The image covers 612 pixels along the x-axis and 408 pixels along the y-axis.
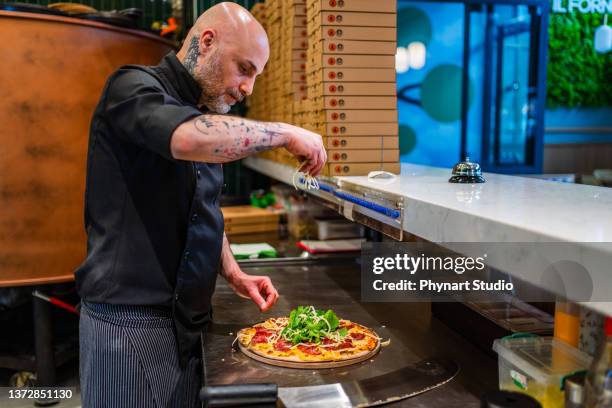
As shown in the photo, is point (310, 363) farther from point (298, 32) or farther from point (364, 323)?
point (298, 32)

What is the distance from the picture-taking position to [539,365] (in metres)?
1.20

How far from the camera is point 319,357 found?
1.63 m

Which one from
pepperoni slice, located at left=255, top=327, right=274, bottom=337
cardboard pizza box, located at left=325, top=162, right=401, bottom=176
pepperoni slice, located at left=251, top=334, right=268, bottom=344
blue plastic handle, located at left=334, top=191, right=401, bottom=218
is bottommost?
pepperoni slice, located at left=255, top=327, right=274, bottom=337

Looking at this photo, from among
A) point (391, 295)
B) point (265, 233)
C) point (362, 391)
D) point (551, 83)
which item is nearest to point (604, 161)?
point (551, 83)

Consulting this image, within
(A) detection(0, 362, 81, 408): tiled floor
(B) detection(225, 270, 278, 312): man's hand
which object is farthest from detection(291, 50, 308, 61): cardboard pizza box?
(A) detection(0, 362, 81, 408): tiled floor

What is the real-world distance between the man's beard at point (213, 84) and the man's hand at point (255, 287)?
0.63 m

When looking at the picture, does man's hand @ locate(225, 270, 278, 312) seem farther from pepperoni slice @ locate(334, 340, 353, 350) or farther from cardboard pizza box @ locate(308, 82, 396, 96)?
cardboard pizza box @ locate(308, 82, 396, 96)

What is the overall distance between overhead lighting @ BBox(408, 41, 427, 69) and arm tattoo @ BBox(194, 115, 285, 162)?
6.35m

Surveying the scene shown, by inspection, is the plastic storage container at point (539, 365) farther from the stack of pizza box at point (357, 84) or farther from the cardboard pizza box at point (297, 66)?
the cardboard pizza box at point (297, 66)

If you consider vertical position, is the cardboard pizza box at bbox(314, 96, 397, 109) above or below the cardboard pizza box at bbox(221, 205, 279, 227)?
above

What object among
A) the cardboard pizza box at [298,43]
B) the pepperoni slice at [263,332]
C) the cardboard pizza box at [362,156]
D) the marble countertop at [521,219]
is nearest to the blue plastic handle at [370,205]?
the marble countertop at [521,219]

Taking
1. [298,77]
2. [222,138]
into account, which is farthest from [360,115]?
[222,138]

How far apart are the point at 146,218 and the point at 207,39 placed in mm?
543

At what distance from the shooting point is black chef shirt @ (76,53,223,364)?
5.49ft
